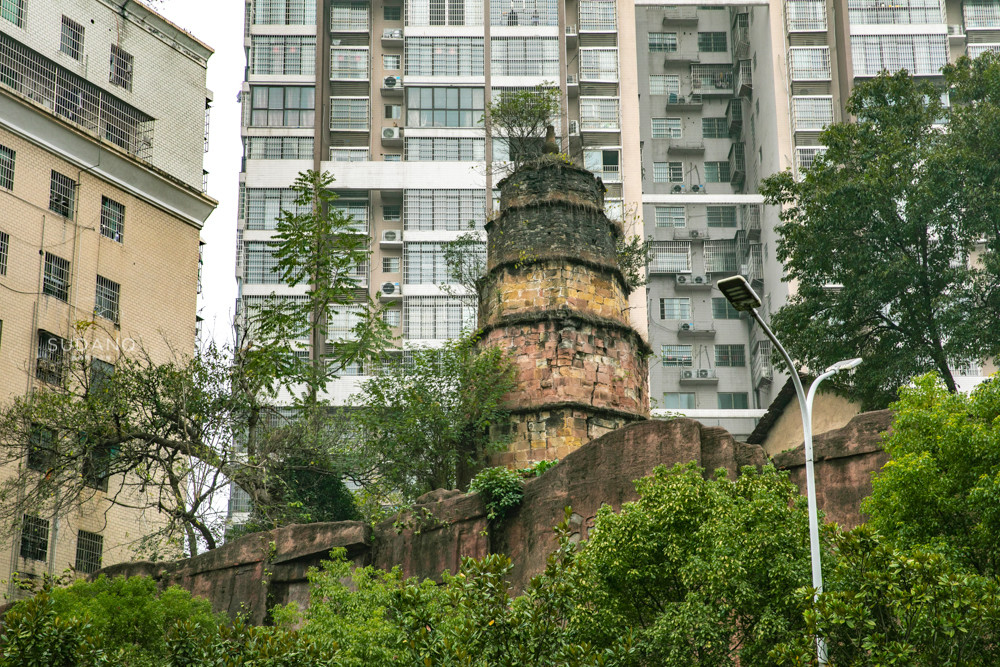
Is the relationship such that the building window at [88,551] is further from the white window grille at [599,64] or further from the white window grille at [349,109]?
the white window grille at [599,64]

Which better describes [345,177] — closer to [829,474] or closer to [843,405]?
[843,405]

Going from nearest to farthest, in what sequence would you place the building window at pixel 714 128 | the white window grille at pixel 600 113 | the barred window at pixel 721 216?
the white window grille at pixel 600 113 → the barred window at pixel 721 216 → the building window at pixel 714 128

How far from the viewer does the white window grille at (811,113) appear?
167ft

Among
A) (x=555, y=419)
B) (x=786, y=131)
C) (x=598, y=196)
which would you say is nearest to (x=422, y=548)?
(x=555, y=419)

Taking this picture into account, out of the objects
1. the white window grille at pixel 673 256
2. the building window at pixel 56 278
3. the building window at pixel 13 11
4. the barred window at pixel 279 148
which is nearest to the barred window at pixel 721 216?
the white window grille at pixel 673 256

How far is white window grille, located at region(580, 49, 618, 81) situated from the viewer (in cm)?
5153

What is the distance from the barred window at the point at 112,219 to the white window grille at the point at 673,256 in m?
26.3

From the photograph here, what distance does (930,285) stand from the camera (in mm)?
26625

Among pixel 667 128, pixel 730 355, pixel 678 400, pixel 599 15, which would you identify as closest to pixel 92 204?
pixel 599 15

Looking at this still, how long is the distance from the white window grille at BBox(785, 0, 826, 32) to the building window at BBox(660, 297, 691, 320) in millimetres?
12288

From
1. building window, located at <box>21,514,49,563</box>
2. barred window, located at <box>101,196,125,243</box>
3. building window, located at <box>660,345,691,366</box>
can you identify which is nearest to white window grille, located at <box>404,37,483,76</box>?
building window, located at <box>660,345,691,366</box>

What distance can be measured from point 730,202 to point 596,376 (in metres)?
30.3

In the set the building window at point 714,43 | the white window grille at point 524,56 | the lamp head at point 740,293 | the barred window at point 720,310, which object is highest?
the building window at point 714,43

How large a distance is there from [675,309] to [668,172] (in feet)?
22.2
